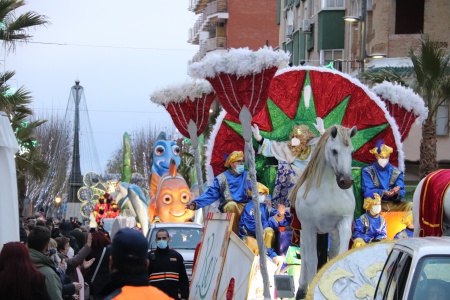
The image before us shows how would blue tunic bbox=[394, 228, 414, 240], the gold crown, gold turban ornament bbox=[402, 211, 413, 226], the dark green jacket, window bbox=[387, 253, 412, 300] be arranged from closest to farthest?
1. window bbox=[387, 253, 412, 300]
2. the dark green jacket
3. blue tunic bbox=[394, 228, 414, 240]
4. gold turban ornament bbox=[402, 211, 413, 226]
5. the gold crown

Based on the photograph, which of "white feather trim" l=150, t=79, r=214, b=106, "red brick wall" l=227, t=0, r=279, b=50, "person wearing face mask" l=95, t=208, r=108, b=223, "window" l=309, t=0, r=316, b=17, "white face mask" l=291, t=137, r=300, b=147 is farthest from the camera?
"red brick wall" l=227, t=0, r=279, b=50

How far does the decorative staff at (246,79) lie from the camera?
13.6m

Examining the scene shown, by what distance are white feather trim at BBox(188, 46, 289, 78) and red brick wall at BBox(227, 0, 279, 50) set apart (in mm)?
59693

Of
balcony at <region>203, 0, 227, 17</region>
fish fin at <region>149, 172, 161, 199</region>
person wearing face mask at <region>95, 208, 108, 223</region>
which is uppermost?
balcony at <region>203, 0, 227, 17</region>

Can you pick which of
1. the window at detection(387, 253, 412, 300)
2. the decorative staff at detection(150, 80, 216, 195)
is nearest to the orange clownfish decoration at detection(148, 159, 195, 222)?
the decorative staff at detection(150, 80, 216, 195)

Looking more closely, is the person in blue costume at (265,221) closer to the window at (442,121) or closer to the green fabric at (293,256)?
the green fabric at (293,256)

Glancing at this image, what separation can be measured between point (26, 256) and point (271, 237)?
304 inches

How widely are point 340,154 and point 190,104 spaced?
252 inches

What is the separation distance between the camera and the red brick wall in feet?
241

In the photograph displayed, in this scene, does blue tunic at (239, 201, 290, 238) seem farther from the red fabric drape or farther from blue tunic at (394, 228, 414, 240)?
the red fabric drape

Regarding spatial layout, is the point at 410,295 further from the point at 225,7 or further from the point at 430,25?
the point at 225,7

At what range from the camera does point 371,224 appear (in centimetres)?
1481

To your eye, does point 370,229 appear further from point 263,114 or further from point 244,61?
point 263,114

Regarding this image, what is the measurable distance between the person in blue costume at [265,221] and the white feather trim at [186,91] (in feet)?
10.6
